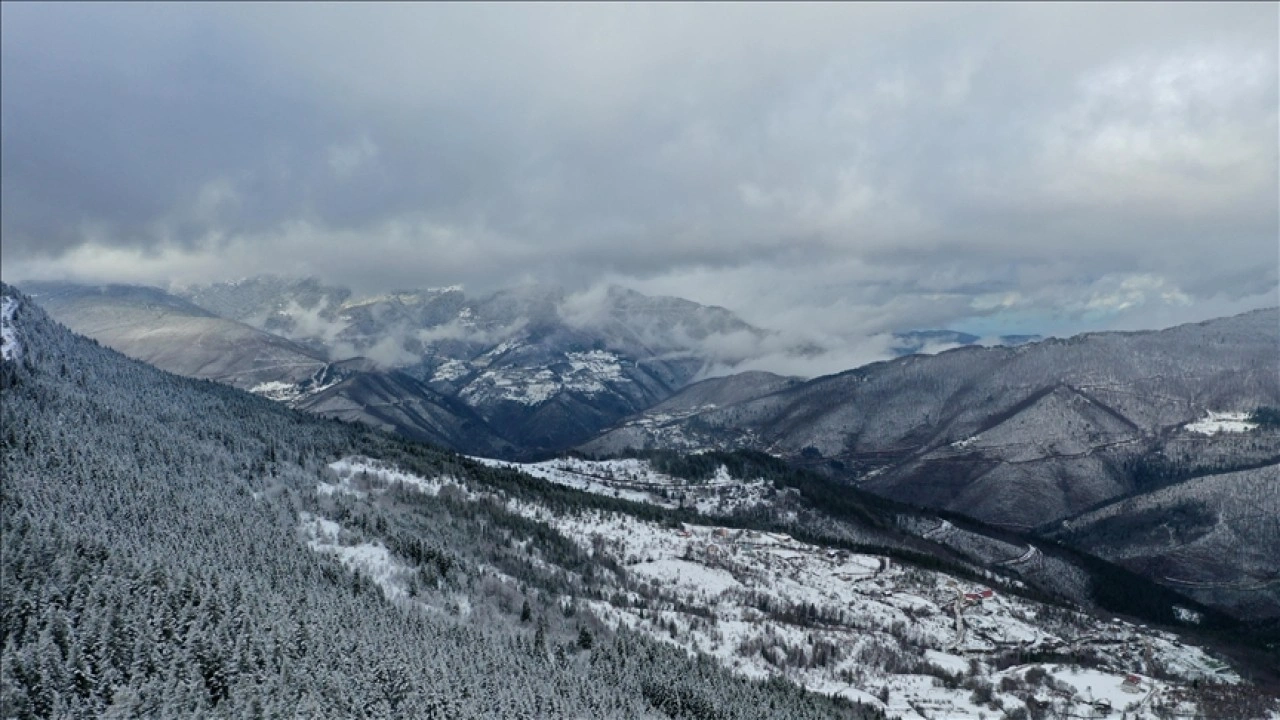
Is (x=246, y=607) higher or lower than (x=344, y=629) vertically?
higher

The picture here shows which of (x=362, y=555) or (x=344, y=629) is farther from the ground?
(x=344, y=629)

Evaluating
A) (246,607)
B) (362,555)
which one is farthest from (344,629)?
(362,555)

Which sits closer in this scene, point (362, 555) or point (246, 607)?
point (246, 607)

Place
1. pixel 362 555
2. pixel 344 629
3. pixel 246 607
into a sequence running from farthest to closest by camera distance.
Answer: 1. pixel 362 555
2. pixel 344 629
3. pixel 246 607

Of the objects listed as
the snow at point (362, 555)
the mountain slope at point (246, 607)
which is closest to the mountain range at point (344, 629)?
the mountain slope at point (246, 607)

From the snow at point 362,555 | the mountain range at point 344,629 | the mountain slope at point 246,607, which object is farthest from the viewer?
the snow at point 362,555

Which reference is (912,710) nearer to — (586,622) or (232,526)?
(586,622)

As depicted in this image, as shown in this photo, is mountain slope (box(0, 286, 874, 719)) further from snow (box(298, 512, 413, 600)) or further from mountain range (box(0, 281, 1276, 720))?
snow (box(298, 512, 413, 600))

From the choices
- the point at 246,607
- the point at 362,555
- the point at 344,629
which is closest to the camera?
the point at 246,607

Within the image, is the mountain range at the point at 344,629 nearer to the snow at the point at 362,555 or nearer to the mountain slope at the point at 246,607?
the mountain slope at the point at 246,607

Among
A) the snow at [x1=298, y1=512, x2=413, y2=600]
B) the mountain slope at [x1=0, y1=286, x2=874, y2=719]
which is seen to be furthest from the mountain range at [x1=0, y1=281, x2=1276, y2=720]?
the snow at [x1=298, y1=512, x2=413, y2=600]

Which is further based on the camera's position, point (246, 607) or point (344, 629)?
point (344, 629)

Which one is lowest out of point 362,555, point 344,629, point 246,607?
point 362,555

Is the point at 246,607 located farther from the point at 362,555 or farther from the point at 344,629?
the point at 362,555
